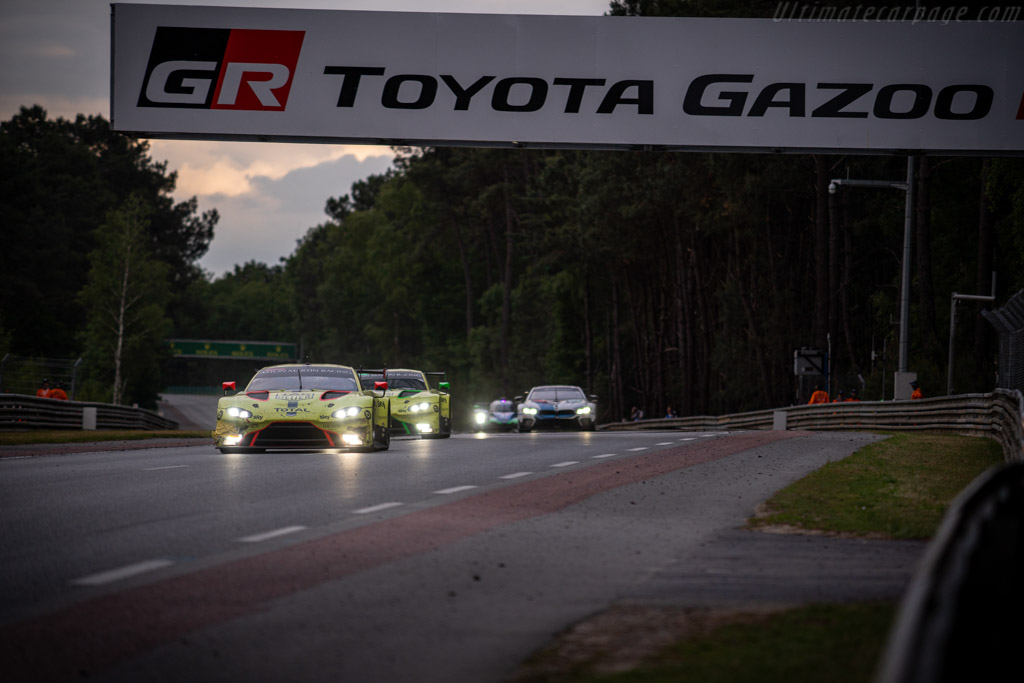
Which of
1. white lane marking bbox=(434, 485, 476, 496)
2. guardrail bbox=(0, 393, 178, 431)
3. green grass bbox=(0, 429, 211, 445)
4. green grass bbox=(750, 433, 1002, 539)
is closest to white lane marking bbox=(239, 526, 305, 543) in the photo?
white lane marking bbox=(434, 485, 476, 496)

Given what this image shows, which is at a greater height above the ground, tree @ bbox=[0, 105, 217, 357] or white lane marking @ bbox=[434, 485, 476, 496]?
tree @ bbox=[0, 105, 217, 357]

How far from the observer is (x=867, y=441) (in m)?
25.3

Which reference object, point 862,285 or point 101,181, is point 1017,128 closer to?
point 862,285

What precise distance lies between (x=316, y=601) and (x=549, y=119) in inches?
647

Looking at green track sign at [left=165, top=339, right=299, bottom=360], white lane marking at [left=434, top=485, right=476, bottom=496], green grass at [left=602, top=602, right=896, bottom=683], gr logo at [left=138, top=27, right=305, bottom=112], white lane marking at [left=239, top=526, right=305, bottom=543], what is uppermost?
gr logo at [left=138, top=27, right=305, bottom=112]

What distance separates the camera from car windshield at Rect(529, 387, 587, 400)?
37.0 m

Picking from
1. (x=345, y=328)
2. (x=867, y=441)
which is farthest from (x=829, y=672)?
(x=345, y=328)

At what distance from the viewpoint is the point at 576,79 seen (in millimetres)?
23281

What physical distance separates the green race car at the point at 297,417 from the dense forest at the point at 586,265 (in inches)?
777

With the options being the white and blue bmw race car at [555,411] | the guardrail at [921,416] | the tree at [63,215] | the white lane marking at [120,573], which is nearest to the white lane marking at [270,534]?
the white lane marking at [120,573]

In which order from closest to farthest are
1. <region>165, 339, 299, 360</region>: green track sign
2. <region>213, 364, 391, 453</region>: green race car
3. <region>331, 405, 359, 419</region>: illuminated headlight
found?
<region>213, 364, 391, 453</region>: green race car < <region>331, 405, 359, 419</region>: illuminated headlight < <region>165, 339, 299, 360</region>: green track sign

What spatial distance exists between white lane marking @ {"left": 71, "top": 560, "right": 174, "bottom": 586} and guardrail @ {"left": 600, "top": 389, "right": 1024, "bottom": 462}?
10363mm

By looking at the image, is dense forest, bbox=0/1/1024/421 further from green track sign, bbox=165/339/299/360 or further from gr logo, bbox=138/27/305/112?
gr logo, bbox=138/27/305/112

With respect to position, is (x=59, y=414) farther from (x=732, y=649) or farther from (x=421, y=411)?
(x=732, y=649)
